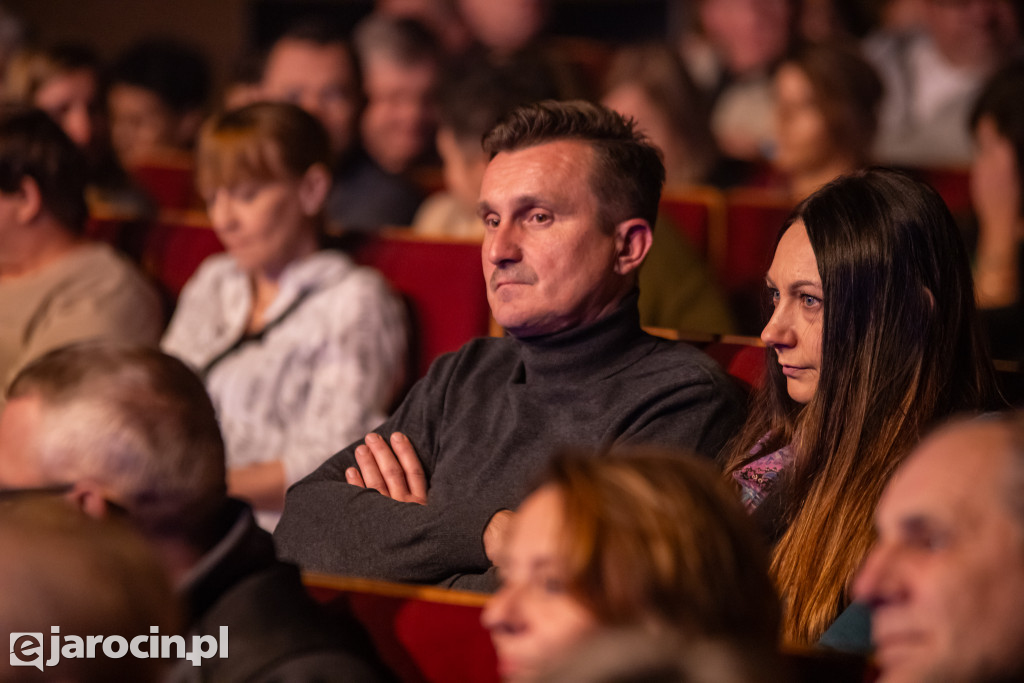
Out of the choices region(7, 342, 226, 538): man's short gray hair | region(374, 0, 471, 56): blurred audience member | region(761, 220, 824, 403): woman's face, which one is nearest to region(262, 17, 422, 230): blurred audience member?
region(374, 0, 471, 56): blurred audience member

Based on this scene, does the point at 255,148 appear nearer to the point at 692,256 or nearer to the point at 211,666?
the point at 692,256

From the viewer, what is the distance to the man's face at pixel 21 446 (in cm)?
130

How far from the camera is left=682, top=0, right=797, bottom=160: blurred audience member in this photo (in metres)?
4.24

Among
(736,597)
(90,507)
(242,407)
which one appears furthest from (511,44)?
(736,597)

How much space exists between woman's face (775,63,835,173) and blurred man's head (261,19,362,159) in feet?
3.92

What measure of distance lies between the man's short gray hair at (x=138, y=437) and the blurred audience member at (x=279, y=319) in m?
0.94

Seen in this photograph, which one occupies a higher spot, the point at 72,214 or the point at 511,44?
the point at 511,44

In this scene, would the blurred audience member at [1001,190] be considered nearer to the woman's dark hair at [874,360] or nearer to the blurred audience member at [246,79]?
the woman's dark hair at [874,360]

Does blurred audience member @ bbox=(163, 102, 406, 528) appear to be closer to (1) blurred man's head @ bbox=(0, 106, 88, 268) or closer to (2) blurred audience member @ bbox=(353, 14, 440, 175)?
(1) blurred man's head @ bbox=(0, 106, 88, 268)

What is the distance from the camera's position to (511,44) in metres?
4.67

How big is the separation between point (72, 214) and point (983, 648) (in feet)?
6.90

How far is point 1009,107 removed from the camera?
2.82 meters

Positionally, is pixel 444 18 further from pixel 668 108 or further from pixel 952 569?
pixel 952 569

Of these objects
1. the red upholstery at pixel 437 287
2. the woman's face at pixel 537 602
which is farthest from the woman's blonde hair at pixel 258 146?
the woman's face at pixel 537 602
